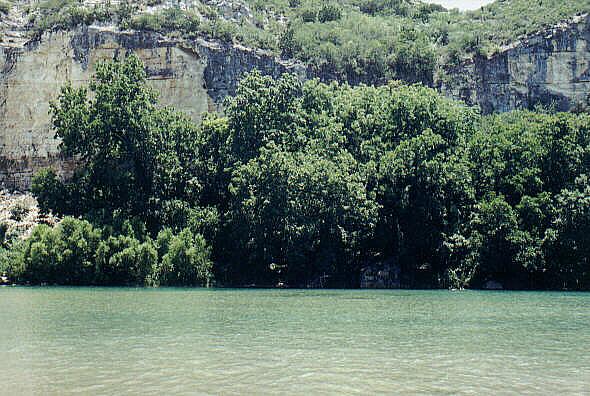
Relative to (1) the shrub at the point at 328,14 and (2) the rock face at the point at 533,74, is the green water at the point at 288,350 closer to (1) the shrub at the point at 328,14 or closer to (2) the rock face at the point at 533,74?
(2) the rock face at the point at 533,74

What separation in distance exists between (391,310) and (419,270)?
17.2 meters

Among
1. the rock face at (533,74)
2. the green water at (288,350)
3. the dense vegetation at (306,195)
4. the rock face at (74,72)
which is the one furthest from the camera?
the rock face at (533,74)

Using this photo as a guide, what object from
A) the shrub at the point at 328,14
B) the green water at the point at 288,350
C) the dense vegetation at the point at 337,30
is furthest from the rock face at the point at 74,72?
the green water at the point at 288,350

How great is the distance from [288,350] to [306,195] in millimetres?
23894

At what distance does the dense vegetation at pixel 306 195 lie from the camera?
35281 mm

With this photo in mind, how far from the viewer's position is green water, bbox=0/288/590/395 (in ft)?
30.1

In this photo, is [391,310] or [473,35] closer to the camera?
[391,310]

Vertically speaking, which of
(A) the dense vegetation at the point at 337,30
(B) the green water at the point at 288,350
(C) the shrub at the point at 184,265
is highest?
(A) the dense vegetation at the point at 337,30

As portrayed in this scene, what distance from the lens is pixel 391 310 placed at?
68.3ft

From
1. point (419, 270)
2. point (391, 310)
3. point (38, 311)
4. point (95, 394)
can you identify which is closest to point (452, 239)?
point (419, 270)

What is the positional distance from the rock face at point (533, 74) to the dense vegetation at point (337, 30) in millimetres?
1111

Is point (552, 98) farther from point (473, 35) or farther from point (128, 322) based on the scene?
point (128, 322)

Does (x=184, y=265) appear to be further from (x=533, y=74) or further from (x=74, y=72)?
(x=533, y=74)

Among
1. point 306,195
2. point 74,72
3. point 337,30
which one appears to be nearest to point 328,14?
point 337,30
